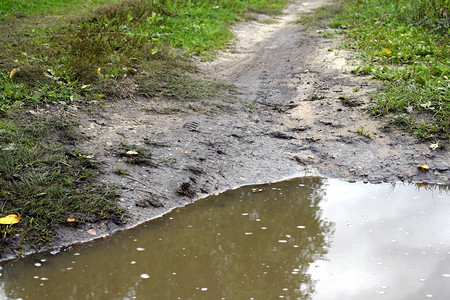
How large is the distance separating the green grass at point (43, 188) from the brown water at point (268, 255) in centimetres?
29

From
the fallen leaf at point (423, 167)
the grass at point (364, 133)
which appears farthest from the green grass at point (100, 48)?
the fallen leaf at point (423, 167)

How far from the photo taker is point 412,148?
6102 millimetres

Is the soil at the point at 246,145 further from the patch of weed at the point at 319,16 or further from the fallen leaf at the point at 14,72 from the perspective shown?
the patch of weed at the point at 319,16

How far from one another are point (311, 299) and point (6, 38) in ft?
25.6

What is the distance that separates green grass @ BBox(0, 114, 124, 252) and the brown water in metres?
0.29

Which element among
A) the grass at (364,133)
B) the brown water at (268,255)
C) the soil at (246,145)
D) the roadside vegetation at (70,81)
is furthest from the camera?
the grass at (364,133)

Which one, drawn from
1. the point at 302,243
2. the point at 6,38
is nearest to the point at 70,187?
the point at 302,243

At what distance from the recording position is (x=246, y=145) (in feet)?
20.2

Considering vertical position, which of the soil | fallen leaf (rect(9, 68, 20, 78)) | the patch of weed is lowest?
the soil

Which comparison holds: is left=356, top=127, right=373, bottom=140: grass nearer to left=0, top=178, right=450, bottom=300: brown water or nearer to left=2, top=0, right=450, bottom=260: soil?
left=2, top=0, right=450, bottom=260: soil

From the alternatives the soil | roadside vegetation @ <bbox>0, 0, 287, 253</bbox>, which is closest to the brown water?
the soil

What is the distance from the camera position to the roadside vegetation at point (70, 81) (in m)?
4.52

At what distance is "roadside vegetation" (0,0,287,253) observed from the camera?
452 cm

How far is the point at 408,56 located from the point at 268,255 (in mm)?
5717
